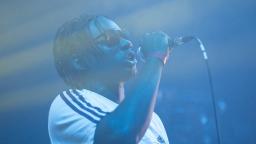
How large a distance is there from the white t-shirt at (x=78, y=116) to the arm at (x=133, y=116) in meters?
0.03

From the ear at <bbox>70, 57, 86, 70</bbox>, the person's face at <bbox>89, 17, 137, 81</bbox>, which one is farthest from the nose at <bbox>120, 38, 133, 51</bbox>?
the ear at <bbox>70, 57, 86, 70</bbox>

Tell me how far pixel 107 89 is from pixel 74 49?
0.13 metres

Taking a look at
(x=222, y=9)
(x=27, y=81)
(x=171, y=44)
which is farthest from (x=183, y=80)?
(x=171, y=44)

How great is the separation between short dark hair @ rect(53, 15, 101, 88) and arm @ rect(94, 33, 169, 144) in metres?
0.22

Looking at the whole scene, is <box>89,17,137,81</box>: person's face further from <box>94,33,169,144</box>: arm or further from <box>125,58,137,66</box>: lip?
<box>94,33,169,144</box>: arm

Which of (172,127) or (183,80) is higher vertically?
(183,80)

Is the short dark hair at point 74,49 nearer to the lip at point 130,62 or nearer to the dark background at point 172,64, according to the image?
the lip at point 130,62

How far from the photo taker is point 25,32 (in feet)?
5.66

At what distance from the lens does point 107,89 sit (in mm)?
1004

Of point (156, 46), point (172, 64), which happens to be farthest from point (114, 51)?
point (172, 64)

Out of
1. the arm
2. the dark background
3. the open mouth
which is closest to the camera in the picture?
the arm

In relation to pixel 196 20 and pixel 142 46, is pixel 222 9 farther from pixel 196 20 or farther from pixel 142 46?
pixel 142 46

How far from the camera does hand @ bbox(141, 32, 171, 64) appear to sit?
859mm

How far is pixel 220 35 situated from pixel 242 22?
0.13 m
